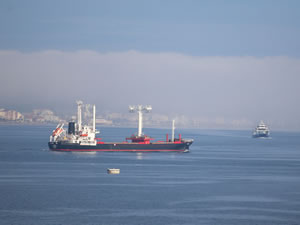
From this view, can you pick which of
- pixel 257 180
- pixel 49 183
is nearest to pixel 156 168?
pixel 257 180

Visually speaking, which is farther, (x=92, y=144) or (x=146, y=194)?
(x=92, y=144)

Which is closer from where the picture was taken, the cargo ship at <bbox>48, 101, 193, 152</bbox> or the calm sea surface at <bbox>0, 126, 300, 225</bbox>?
the calm sea surface at <bbox>0, 126, 300, 225</bbox>

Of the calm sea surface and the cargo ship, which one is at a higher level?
the cargo ship

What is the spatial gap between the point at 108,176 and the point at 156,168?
13094mm

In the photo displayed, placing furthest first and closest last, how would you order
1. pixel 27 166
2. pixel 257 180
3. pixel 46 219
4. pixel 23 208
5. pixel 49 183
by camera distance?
pixel 27 166 < pixel 257 180 < pixel 49 183 < pixel 23 208 < pixel 46 219

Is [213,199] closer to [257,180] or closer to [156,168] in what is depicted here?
[257,180]

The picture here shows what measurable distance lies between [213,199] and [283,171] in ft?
104

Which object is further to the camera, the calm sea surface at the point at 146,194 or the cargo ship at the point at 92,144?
the cargo ship at the point at 92,144

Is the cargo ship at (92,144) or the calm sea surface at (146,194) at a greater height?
the cargo ship at (92,144)

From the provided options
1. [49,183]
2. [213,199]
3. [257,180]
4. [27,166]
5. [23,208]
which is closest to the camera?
[23,208]

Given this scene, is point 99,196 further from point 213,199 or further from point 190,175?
point 190,175

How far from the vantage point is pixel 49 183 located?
213ft

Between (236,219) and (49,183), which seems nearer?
(236,219)

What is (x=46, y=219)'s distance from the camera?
45000 millimetres
